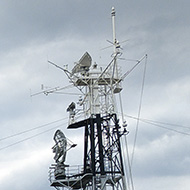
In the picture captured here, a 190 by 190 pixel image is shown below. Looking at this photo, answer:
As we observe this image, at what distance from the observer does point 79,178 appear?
190 ft

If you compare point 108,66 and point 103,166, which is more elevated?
point 108,66

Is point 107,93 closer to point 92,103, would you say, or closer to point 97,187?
point 92,103

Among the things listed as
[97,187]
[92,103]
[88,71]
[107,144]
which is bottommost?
[97,187]

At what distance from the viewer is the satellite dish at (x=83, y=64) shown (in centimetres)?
6103

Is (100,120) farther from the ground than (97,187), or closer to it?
farther from the ground

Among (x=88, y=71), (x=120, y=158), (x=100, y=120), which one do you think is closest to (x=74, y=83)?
(x=88, y=71)

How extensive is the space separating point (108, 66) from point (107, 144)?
30.5 ft

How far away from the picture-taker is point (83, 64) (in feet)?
201

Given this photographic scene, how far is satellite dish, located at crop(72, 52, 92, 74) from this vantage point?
61031mm

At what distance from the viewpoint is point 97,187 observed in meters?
56.3

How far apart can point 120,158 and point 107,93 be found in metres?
8.51

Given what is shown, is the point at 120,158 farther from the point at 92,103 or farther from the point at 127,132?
the point at 92,103

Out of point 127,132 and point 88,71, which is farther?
point 88,71

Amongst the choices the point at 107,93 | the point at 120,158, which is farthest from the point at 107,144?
the point at 107,93
